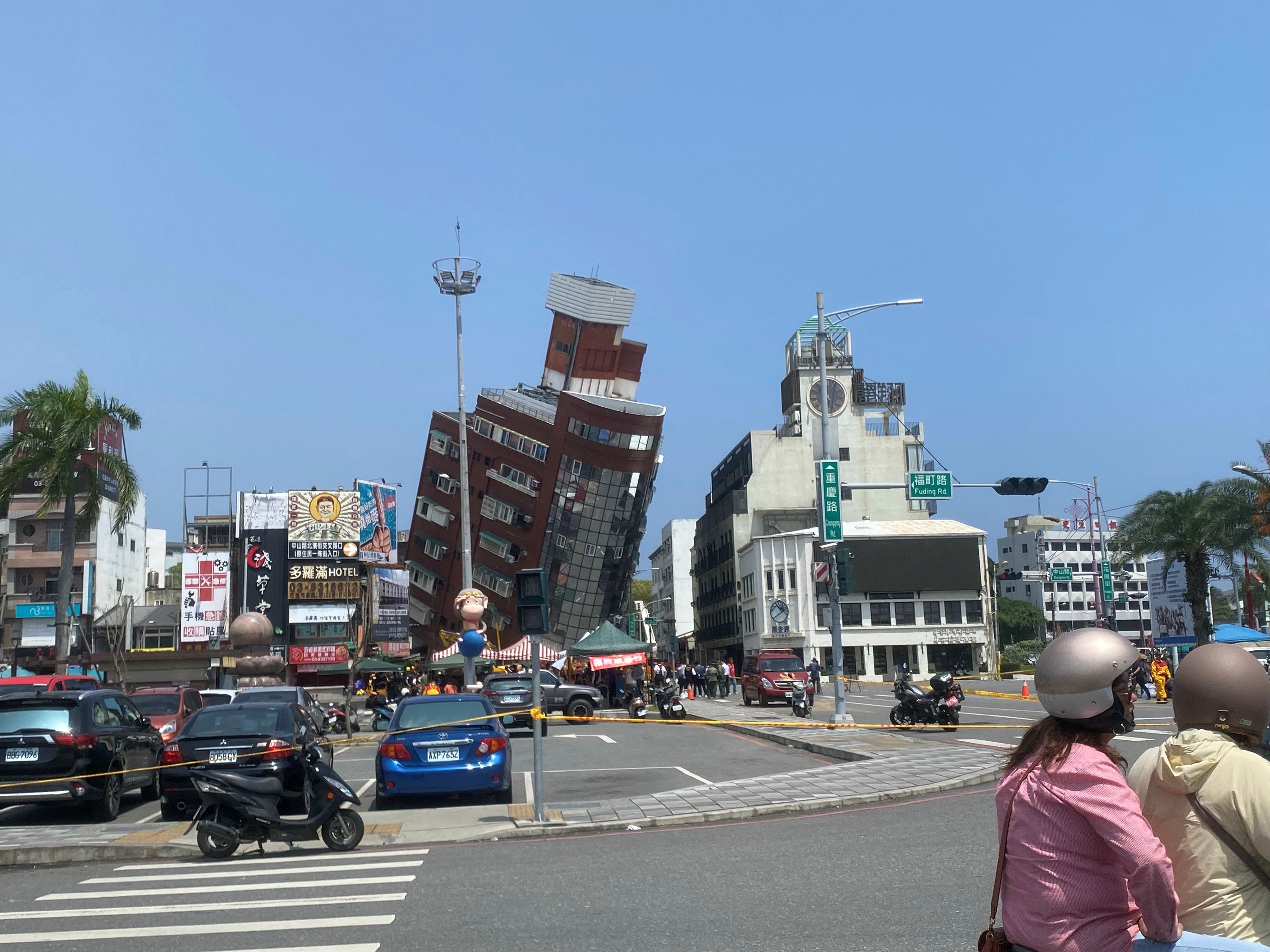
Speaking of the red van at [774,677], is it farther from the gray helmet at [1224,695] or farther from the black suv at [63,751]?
the gray helmet at [1224,695]

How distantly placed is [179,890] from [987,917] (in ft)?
21.2

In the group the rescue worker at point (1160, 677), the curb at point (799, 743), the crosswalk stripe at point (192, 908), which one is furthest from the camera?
the rescue worker at point (1160, 677)

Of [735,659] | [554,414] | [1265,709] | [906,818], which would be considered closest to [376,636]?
[554,414]

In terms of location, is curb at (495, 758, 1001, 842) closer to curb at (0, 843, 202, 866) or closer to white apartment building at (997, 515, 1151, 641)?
curb at (0, 843, 202, 866)

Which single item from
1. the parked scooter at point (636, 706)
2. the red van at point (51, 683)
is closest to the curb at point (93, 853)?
the red van at point (51, 683)

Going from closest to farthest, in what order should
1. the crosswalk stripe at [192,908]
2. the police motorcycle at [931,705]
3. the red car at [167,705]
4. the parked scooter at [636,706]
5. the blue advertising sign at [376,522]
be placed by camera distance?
the crosswalk stripe at [192,908] < the red car at [167,705] < the police motorcycle at [931,705] < the parked scooter at [636,706] < the blue advertising sign at [376,522]

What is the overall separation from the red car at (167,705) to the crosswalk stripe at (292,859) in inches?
382

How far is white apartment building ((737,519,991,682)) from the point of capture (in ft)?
276

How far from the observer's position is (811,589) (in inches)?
3374

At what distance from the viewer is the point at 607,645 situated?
46.3 metres

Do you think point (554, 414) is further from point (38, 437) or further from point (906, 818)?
point (906, 818)

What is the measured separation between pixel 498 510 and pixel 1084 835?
82.8m

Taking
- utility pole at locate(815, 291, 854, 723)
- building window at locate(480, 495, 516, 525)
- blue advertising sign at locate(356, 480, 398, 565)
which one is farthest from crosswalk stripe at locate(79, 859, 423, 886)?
blue advertising sign at locate(356, 480, 398, 565)

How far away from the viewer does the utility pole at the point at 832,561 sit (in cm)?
2814
